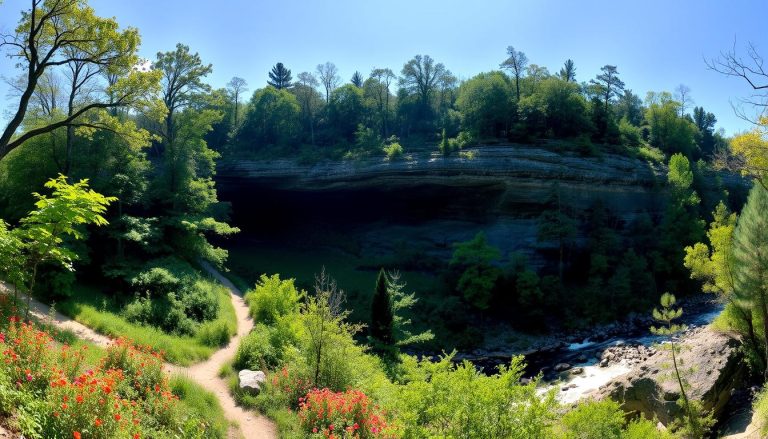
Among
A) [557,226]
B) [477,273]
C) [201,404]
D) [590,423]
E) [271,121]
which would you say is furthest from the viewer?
[271,121]

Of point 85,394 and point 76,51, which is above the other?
point 76,51

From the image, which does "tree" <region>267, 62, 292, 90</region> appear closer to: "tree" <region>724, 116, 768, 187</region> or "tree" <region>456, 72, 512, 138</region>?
"tree" <region>456, 72, 512, 138</region>

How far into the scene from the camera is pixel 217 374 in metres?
11.1

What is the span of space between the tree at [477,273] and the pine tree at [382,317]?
10866 mm

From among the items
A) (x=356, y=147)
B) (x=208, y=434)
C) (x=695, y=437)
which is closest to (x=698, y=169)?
(x=356, y=147)

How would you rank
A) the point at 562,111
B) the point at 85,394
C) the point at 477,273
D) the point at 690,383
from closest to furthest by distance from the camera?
the point at 85,394 < the point at 690,383 < the point at 477,273 < the point at 562,111

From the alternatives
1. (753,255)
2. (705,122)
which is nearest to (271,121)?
(753,255)

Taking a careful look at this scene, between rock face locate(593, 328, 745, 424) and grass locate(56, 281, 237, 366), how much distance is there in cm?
1219

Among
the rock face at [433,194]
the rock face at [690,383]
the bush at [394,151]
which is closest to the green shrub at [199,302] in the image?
the rock face at [690,383]

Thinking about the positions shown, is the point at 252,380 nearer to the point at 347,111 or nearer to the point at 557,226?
the point at 557,226

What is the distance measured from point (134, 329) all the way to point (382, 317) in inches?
342

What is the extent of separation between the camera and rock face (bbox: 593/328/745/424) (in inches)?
481

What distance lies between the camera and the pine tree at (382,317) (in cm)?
1714

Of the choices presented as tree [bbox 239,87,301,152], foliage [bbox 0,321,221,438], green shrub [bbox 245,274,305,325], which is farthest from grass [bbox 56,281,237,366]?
tree [bbox 239,87,301,152]
